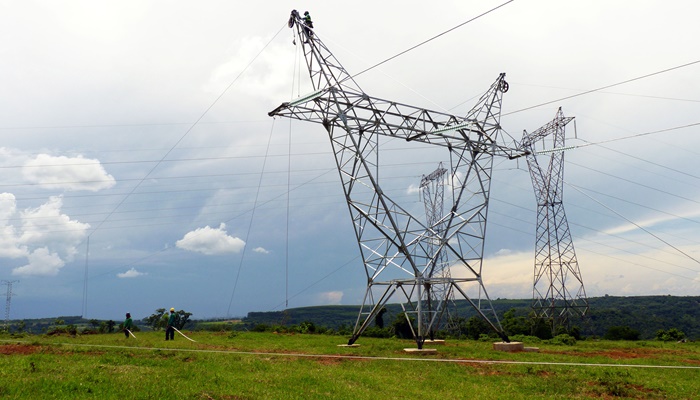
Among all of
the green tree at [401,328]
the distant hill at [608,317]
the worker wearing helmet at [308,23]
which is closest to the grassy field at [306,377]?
the worker wearing helmet at [308,23]

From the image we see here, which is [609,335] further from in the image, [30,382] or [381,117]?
[30,382]

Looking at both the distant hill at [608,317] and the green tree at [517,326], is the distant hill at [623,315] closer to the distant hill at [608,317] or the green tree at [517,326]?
the distant hill at [608,317]

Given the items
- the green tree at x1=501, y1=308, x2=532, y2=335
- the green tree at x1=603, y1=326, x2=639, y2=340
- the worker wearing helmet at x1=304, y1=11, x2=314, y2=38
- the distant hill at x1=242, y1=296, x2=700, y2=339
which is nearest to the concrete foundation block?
the distant hill at x1=242, y1=296, x2=700, y2=339

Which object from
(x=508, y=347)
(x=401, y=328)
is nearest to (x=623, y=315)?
(x=401, y=328)

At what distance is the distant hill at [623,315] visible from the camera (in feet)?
271

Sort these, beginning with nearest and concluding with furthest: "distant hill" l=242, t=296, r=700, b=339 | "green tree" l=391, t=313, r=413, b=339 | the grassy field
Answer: the grassy field
"green tree" l=391, t=313, r=413, b=339
"distant hill" l=242, t=296, r=700, b=339

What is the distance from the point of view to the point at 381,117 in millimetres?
28172

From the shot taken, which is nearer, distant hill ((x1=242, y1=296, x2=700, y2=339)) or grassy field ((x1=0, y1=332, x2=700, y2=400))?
grassy field ((x1=0, y1=332, x2=700, y2=400))

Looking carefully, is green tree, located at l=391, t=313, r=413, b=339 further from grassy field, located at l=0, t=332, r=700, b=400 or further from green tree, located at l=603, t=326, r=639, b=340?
grassy field, located at l=0, t=332, r=700, b=400

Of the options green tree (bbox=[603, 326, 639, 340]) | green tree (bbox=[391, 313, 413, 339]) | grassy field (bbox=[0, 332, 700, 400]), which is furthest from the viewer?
green tree (bbox=[391, 313, 413, 339])

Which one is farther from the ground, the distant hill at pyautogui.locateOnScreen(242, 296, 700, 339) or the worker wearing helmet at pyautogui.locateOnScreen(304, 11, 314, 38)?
the worker wearing helmet at pyautogui.locateOnScreen(304, 11, 314, 38)

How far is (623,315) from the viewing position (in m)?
95.6

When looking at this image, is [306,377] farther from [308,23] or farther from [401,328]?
[401,328]

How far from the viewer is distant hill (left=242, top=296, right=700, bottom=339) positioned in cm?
8250
